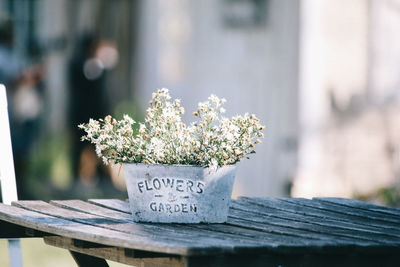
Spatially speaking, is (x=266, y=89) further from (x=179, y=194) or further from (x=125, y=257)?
(x=125, y=257)

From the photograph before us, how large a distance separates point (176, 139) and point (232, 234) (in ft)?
1.43

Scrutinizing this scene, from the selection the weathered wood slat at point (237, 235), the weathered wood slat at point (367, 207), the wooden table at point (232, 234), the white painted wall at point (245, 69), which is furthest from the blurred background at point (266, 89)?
the weathered wood slat at point (237, 235)

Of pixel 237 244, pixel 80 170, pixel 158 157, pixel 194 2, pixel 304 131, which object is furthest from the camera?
pixel 80 170

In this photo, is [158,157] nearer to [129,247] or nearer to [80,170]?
[129,247]

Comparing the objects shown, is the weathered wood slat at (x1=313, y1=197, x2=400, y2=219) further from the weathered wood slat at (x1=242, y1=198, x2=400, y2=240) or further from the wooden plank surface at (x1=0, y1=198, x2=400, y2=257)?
the weathered wood slat at (x1=242, y1=198, x2=400, y2=240)

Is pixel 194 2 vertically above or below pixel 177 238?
above

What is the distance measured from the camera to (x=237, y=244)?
2.10 meters

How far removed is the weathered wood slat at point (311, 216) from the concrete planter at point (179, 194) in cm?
27

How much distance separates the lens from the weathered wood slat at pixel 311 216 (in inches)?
100

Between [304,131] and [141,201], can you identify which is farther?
[304,131]

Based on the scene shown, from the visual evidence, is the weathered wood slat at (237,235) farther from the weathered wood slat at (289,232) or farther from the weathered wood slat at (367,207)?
the weathered wood slat at (367,207)

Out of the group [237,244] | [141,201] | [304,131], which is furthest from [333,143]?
[237,244]

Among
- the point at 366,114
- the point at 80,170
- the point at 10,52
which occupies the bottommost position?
the point at 80,170

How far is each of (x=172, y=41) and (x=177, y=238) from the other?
622 centimetres
